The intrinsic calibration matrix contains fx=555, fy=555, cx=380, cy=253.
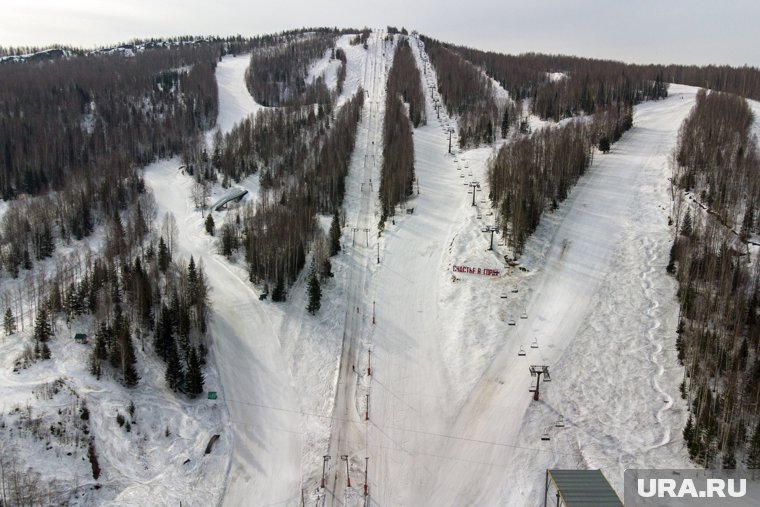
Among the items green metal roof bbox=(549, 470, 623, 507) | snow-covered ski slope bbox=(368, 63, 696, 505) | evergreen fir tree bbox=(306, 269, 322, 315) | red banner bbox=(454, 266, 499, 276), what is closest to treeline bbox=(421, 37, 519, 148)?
snow-covered ski slope bbox=(368, 63, 696, 505)

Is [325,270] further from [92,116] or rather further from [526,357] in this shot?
[92,116]

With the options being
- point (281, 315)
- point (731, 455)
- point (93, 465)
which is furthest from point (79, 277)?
point (731, 455)

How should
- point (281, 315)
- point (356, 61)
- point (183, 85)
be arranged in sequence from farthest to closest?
1. point (356, 61)
2. point (183, 85)
3. point (281, 315)

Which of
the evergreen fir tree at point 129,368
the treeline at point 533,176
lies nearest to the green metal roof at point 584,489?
the evergreen fir tree at point 129,368

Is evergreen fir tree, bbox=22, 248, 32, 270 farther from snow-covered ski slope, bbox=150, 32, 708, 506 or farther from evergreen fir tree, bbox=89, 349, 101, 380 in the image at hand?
evergreen fir tree, bbox=89, 349, 101, 380

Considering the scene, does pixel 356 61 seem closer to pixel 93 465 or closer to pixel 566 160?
pixel 566 160

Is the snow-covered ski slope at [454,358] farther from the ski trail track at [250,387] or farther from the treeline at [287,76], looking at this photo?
the treeline at [287,76]
